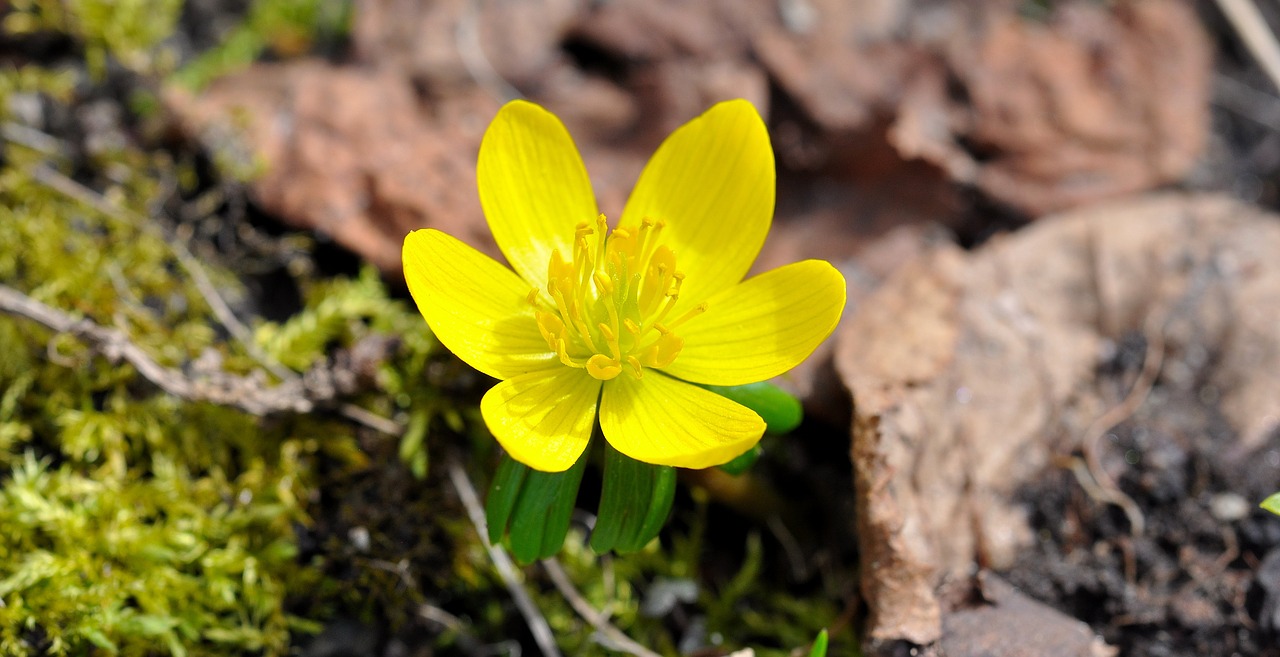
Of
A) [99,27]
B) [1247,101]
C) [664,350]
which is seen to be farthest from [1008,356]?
[99,27]

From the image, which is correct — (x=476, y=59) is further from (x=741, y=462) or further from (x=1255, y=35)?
(x=1255, y=35)

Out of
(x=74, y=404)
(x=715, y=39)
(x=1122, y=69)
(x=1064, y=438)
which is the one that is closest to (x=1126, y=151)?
(x=1122, y=69)

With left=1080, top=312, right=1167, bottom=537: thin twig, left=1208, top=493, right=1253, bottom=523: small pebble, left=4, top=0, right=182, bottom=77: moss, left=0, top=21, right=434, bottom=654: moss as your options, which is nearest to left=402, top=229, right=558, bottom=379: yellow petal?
left=0, top=21, right=434, bottom=654: moss

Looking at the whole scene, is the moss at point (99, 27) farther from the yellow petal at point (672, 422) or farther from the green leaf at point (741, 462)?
the green leaf at point (741, 462)

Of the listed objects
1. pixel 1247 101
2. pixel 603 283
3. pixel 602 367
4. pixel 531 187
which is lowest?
pixel 602 367

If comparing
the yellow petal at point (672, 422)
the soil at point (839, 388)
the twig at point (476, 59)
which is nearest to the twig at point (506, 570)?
the soil at point (839, 388)

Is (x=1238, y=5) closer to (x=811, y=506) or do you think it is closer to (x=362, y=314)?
(x=811, y=506)
